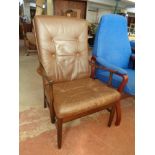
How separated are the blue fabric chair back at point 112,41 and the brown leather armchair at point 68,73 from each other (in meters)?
0.17

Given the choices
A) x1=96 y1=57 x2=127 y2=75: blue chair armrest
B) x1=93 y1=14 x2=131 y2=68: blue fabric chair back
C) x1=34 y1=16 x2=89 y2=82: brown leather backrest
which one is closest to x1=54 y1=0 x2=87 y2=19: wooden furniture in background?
x1=93 y1=14 x2=131 y2=68: blue fabric chair back

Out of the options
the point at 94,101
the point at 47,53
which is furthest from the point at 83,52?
the point at 94,101

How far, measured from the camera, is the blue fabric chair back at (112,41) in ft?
5.83

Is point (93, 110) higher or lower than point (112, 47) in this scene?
lower

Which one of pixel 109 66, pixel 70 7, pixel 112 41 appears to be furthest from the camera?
pixel 70 7

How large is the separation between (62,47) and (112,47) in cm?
62

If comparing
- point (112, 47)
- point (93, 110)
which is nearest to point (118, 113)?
point (93, 110)

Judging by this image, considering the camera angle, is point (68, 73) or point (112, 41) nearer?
point (68, 73)

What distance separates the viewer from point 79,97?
1.29m

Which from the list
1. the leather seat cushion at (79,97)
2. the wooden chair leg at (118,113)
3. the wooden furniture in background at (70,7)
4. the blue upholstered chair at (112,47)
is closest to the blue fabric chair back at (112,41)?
the blue upholstered chair at (112,47)

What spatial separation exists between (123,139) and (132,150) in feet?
0.43

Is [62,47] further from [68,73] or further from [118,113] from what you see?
[118,113]
